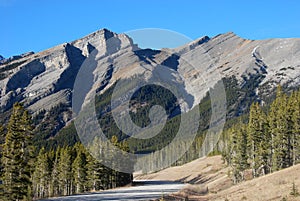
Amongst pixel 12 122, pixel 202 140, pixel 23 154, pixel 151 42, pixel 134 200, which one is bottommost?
pixel 134 200

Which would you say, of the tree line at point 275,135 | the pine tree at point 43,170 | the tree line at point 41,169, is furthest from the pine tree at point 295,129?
the pine tree at point 43,170

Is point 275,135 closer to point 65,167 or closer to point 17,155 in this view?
point 65,167

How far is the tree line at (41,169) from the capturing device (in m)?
45.5

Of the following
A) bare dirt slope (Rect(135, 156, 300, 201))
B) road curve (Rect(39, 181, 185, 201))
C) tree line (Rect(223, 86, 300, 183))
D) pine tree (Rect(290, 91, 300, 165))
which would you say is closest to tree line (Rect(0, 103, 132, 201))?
road curve (Rect(39, 181, 185, 201))

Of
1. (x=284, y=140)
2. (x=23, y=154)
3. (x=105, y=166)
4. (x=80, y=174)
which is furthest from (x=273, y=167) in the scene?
(x=23, y=154)

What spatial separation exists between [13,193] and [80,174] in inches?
1478

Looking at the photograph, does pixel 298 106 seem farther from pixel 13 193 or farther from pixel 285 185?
pixel 13 193

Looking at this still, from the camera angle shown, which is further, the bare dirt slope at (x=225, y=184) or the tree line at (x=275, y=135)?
the tree line at (x=275, y=135)

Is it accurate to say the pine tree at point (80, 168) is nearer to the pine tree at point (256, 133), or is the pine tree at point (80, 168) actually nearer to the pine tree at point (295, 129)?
the pine tree at point (256, 133)

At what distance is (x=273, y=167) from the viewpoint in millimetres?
69875

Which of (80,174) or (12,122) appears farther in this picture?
(80,174)

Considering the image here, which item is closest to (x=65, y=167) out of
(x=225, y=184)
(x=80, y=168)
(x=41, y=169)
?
(x=80, y=168)

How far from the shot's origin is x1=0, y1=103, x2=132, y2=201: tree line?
1791 inches

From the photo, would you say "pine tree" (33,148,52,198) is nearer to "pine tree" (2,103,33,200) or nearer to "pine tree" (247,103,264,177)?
"pine tree" (2,103,33,200)
